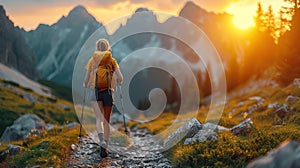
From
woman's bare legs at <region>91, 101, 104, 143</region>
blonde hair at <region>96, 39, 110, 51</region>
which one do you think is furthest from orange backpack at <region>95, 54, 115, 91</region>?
woman's bare legs at <region>91, 101, 104, 143</region>

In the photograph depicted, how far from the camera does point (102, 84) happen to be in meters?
11.6

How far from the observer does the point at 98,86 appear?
38.0 feet

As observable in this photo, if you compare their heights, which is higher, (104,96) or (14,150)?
(104,96)

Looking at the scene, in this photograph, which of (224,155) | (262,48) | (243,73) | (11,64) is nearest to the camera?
(224,155)

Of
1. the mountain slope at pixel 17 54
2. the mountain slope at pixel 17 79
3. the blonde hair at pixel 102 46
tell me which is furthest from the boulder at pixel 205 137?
the mountain slope at pixel 17 54

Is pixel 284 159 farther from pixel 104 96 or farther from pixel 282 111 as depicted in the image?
pixel 282 111

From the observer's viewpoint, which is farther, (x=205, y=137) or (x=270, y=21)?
(x=270, y=21)

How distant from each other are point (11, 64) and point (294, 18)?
118 m

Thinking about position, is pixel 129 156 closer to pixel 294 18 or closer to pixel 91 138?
pixel 91 138

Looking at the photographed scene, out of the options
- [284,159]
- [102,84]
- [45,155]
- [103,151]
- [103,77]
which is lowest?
[284,159]

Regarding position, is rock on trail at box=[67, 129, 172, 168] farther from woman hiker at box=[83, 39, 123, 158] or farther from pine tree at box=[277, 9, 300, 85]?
pine tree at box=[277, 9, 300, 85]

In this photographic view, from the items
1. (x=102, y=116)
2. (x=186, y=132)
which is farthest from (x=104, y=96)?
(x=186, y=132)

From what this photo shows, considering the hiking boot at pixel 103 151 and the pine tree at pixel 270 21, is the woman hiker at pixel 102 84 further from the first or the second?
the pine tree at pixel 270 21

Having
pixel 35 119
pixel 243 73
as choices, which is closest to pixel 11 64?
pixel 243 73
